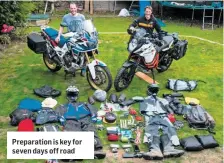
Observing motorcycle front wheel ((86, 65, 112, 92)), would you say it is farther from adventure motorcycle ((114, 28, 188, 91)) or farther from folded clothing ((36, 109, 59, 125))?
folded clothing ((36, 109, 59, 125))

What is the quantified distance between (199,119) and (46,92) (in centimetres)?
311

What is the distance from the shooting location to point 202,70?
10352 millimetres

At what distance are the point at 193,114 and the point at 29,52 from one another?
5567 mm

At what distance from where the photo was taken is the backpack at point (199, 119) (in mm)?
7355

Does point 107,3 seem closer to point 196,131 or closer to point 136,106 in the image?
point 136,106

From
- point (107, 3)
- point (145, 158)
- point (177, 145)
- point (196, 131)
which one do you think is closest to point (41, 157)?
point (145, 158)

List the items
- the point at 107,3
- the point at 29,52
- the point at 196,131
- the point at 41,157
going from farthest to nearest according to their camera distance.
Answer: the point at 107,3
the point at 29,52
the point at 196,131
the point at 41,157

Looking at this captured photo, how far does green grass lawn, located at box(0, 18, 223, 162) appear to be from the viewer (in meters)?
8.12
